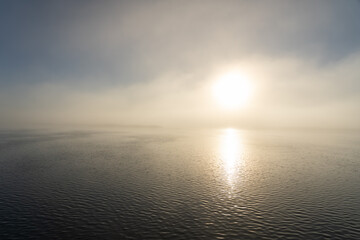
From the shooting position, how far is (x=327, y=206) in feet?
130

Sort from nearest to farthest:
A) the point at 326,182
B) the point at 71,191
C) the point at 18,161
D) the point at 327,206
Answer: the point at 327,206, the point at 71,191, the point at 326,182, the point at 18,161

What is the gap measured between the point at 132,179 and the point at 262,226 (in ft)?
117

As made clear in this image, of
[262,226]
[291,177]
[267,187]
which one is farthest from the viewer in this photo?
[291,177]

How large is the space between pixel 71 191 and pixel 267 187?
157ft

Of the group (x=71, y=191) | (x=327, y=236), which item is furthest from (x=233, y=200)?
(x=71, y=191)

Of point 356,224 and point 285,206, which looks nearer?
point 356,224

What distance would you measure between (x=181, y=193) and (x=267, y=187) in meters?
22.8

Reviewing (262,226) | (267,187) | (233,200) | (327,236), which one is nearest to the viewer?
(327,236)

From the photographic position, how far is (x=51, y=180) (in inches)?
2087

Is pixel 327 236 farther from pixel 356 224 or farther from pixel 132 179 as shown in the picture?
pixel 132 179

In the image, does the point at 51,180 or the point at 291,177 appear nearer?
the point at 51,180

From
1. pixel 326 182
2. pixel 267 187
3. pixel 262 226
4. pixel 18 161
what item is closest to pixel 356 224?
pixel 262 226

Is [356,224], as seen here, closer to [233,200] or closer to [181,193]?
[233,200]

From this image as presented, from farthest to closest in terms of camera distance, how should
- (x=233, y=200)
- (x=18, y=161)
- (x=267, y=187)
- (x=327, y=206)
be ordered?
(x=18, y=161) → (x=267, y=187) → (x=233, y=200) → (x=327, y=206)
